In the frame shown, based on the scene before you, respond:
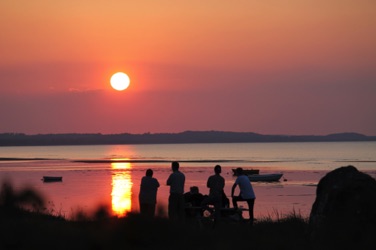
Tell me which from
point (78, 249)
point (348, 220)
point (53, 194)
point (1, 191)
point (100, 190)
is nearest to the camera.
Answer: point (78, 249)

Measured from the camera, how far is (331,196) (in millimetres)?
17234

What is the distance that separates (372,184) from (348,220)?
3.65 feet

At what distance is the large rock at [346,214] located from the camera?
16.2m

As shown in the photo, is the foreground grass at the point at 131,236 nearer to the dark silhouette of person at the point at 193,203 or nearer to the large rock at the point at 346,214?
the large rock at the point at 346,214

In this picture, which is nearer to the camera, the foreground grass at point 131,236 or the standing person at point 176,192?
the foreground grass at point 131,236

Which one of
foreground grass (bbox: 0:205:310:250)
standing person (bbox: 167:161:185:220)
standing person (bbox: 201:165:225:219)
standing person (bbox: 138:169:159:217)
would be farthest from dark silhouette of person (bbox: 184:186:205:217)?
foreground grass (bbox: 0:205:310:250)

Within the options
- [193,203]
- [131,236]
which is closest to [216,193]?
[193,203]

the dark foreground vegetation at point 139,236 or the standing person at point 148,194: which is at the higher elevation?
the standing person at point 148,194

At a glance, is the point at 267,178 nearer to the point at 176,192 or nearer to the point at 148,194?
the point at 176,192

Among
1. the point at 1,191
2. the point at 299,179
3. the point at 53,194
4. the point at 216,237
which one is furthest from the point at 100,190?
the point at 216,237

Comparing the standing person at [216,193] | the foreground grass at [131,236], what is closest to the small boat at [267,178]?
the standing person at [216,193]

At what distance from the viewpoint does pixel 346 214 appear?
653 inches

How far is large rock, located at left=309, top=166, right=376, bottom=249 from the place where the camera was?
16.2 meters

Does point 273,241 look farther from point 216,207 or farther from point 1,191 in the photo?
point 1,191
